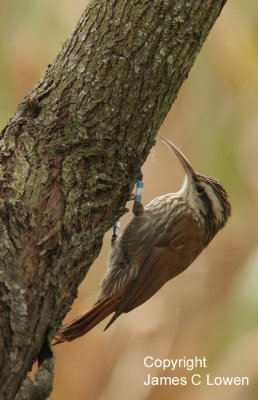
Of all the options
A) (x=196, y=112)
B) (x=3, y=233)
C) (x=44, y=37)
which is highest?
(x=196, y=112)

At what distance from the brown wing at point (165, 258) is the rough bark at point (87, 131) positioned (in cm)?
95

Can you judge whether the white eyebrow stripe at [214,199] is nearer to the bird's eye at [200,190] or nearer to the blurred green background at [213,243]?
the bird's eye at [200,190]

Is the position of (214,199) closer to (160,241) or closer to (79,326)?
(160,241)

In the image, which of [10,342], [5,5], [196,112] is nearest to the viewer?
[10,342]

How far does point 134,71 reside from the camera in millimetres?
2424

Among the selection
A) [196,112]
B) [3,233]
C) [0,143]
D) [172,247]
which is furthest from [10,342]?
[196,112]

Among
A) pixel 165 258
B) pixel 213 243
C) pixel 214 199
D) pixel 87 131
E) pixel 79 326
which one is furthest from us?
pixel 213 243

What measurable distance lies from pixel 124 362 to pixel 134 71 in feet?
10.7

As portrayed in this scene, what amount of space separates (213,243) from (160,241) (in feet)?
5.73

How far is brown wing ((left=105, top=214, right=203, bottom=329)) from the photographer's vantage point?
3.38m

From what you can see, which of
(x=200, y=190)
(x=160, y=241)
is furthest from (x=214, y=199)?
(x=160, y=241)

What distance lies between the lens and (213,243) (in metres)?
5.20

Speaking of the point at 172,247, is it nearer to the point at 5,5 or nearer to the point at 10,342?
the point at 10,342

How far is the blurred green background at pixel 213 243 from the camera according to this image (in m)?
3.95
